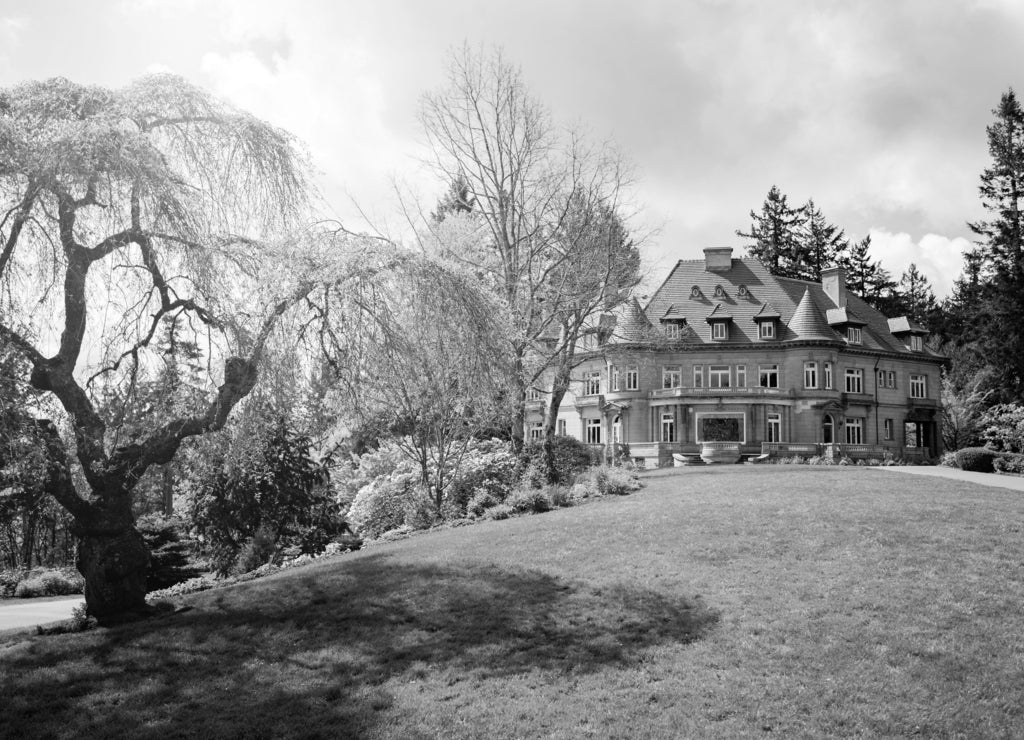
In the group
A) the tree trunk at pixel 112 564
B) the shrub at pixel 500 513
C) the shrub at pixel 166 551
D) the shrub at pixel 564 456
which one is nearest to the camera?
the tree trunk at pixel 112 564

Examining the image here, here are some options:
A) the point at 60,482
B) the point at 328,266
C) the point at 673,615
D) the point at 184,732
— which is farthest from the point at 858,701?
the point at 60,482

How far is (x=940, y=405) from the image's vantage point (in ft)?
170

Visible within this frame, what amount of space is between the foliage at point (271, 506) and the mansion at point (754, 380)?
23070mm

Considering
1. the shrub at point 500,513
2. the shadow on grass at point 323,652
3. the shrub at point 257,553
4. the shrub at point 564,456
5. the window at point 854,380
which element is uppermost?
the window at point 854,380

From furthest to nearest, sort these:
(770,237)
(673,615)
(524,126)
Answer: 1. (770,237)
2. (524,126)
3. (673,615)

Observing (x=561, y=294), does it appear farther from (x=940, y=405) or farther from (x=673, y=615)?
(x=940, y=405)

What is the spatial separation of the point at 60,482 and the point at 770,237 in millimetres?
70377

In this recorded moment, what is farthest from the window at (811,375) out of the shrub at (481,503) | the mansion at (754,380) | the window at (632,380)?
the shrub at (481,503)

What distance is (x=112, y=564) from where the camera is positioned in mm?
11641

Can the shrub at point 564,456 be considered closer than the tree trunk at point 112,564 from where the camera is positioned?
No

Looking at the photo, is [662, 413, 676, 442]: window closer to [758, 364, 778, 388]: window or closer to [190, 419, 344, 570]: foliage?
[758, 364, 778, 388]: window

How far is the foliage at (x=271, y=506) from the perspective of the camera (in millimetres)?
20156

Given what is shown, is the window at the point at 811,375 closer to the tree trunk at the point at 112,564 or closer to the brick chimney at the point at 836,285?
the brick chimney at the point at 836,285

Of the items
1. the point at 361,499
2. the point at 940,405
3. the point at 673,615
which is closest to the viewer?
the point at 673,615
